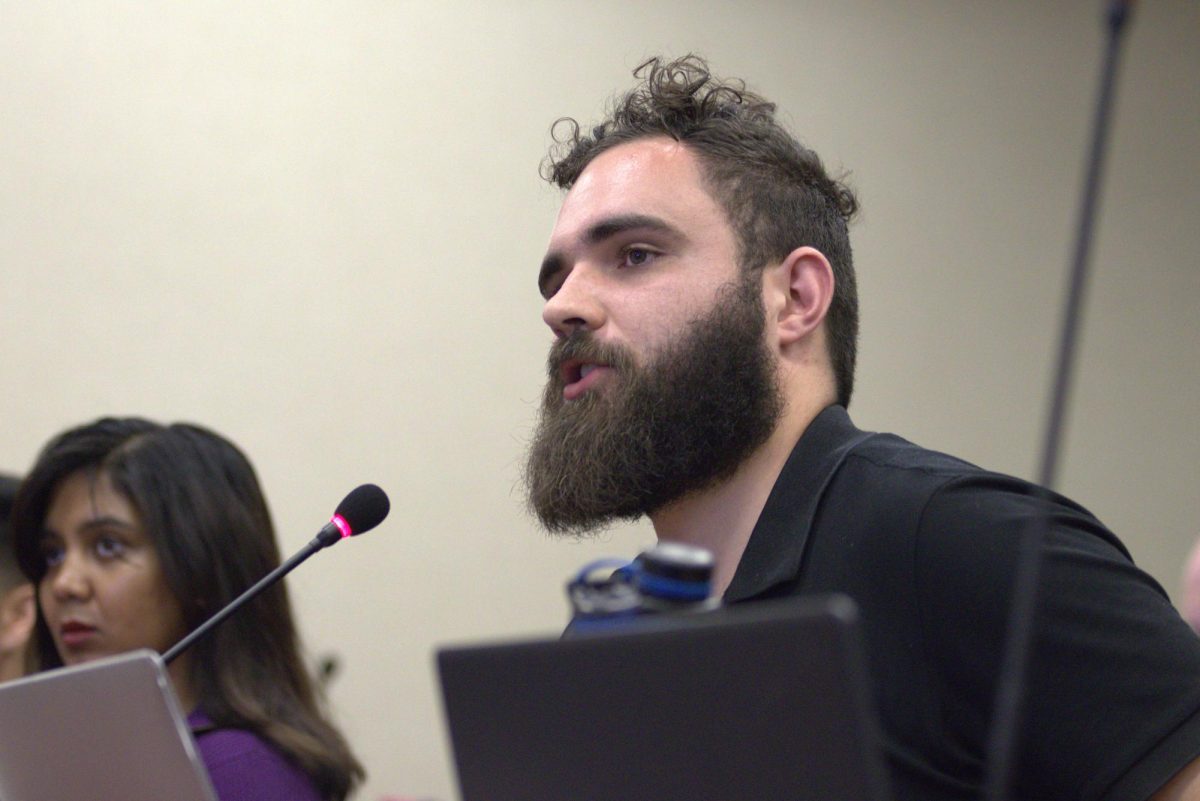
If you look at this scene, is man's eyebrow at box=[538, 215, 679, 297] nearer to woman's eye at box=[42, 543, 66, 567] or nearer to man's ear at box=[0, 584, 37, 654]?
woman's eye at box=[42, 543, 66, 567]

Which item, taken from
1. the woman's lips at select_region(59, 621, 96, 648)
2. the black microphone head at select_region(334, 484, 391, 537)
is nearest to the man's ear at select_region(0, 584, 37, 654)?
the woman's lips at select_region(59, 621, 96, 648)

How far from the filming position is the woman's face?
2078 mm

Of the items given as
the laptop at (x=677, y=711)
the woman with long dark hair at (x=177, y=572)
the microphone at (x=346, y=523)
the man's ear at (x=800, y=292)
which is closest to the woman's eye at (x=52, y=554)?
the woman with long dark hair at (x=177, y=572)

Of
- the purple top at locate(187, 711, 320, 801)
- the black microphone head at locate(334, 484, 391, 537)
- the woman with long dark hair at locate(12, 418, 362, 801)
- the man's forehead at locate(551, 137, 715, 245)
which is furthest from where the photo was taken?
the woman with long dark hair at locate(12, 418, 362, 801)

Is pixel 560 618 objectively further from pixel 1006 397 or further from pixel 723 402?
pixel 723 402

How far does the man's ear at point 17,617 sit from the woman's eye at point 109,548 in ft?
0.67

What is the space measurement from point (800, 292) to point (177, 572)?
1.05 meters

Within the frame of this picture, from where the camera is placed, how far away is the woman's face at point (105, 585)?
6.82 feet

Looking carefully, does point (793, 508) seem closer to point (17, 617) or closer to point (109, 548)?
point (109, 548)

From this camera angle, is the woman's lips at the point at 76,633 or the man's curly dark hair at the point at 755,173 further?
the woman's lips at the point at 76,633

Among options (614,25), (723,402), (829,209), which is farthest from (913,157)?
(723,402)

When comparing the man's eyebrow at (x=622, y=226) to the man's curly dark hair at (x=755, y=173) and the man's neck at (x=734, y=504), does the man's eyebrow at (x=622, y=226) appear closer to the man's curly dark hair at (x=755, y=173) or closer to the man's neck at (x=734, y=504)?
the man's curly dark hair at (x=755, y=173)

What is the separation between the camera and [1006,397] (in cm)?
359

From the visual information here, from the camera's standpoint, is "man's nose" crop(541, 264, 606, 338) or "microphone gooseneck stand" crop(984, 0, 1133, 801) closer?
"microphone gooseneck stand" crop(984, 0, 1133, 801)
